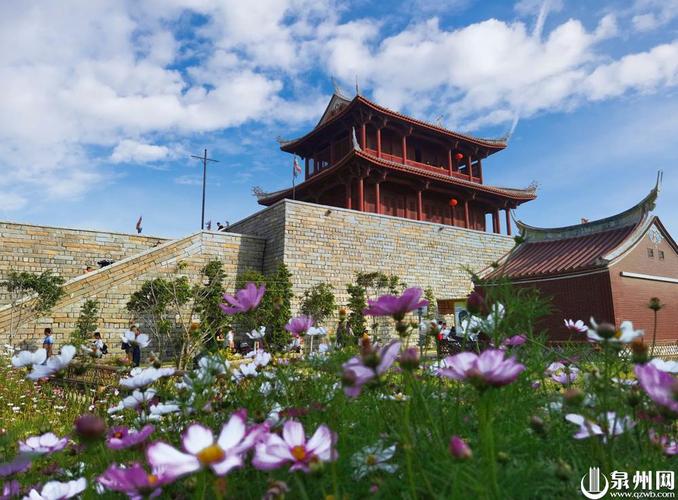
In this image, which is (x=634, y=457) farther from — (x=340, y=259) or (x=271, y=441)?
(x=340, y=259)

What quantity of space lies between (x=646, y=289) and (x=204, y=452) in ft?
38.8

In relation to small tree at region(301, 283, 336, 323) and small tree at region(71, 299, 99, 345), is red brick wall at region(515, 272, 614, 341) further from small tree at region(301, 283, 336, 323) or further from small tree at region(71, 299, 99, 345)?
small tree at region(71, 299, 99, 345)

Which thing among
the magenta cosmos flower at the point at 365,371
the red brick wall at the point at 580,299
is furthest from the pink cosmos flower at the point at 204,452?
the red brick wall at the point at 580,299

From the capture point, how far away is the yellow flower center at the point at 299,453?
74 cm

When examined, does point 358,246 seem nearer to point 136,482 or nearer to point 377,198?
point 377,198

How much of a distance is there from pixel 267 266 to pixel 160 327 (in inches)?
172

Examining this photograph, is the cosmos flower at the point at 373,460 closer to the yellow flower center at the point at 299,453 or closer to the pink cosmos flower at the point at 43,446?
the yellow flower center at the point at 299,453

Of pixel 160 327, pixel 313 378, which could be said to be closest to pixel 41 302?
pixel 160 327

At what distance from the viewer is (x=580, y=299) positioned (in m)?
9.62

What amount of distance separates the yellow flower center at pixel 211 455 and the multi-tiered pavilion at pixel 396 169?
17329 millimetres

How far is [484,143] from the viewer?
23078 millimetres

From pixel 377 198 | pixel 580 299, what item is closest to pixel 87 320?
pixel 377 198

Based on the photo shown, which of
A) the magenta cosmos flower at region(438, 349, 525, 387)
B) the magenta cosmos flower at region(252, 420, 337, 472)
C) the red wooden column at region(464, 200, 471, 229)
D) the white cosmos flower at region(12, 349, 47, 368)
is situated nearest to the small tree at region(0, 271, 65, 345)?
the white cosmos flower at region(12, 349, 47, 368)

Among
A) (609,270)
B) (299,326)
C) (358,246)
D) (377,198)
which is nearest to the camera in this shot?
(299,326)
